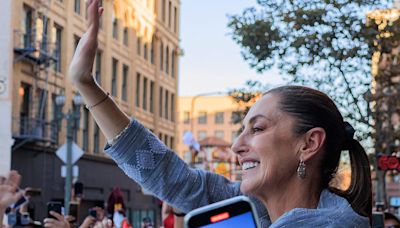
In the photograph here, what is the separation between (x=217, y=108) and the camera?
92.9m

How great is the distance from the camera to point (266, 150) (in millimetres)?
2002

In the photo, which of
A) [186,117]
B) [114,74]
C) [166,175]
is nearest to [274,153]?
[166,175]

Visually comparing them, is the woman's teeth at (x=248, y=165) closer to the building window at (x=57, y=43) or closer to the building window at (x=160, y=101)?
the building window at (x=57, y=43)

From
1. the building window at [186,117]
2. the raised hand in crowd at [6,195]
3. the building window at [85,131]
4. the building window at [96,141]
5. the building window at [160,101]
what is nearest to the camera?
the raised hand in crowd at [6,195]

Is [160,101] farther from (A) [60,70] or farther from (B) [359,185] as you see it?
(B) [359,185]

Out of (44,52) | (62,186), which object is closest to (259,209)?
(44,52)

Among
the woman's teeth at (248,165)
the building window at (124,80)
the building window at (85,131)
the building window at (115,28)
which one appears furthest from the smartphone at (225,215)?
the building window at (124,80)

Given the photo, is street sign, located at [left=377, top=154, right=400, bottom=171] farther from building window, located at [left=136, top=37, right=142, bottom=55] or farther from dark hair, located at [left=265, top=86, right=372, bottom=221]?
building window, located at [left=136, top=37, right=142, bottom=55]

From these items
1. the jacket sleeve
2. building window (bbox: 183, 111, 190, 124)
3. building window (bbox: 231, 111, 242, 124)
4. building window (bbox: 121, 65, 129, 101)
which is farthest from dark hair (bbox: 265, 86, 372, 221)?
building window (bbox: 183, 111, 190, 124)

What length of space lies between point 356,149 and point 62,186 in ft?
82.7

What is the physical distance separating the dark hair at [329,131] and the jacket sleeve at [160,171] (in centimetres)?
33

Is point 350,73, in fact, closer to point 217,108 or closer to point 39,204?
point 39,204

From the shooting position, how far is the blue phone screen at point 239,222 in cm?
165

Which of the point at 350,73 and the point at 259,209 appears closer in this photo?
the point at 259,209
